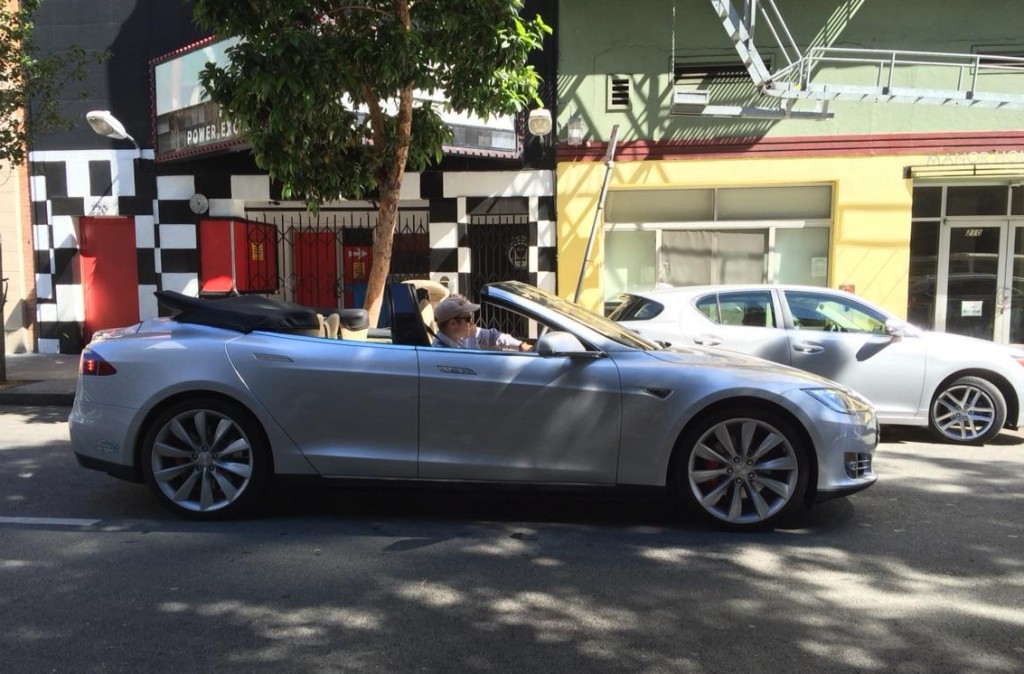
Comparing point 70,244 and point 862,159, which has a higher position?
point 862,159

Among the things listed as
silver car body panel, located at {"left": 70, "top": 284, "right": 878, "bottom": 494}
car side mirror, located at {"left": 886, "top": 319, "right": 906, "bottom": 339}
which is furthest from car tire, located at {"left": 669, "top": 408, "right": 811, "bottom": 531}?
car side mirror, located at {"left": 886, "top": 319, "right": 906, "bottom": 339}

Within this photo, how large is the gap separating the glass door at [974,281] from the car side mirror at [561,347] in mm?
9336

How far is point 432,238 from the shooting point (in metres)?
12.0

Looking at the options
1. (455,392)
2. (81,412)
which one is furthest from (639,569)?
(81,412)

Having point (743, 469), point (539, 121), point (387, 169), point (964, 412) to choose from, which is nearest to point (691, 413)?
point (743, 469)

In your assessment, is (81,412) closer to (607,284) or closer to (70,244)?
(607,284)

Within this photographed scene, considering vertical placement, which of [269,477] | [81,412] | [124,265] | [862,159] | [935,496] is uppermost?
[862,159]

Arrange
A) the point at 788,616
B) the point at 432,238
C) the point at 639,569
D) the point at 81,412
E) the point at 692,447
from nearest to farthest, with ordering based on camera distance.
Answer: the point at 788,616
the point at 639,569
the point at 692,447
the point at 81,412
the point at 432,238

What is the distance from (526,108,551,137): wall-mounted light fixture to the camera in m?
10.9

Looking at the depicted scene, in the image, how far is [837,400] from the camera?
4402 millimetres

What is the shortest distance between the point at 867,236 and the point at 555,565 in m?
9.26

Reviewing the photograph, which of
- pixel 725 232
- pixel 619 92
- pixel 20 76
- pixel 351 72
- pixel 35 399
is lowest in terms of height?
pixel 35 399

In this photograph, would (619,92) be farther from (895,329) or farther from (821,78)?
(895,329)

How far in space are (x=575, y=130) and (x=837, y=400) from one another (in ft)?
26.2
